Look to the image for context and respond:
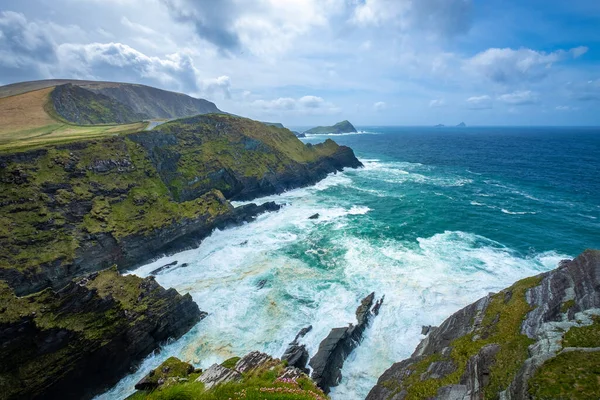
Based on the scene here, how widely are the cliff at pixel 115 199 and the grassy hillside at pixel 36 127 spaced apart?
18.8ft

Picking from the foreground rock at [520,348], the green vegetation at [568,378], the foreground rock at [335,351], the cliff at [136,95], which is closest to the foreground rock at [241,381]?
the foreground rock at [335,351]

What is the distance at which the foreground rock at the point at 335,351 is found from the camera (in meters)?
23.1

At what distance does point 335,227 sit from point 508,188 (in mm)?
52734

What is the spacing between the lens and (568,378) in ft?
37.9

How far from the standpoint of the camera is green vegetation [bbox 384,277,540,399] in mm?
14545

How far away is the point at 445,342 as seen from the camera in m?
21.5

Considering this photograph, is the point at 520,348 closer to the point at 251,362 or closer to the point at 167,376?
the point at 251,362

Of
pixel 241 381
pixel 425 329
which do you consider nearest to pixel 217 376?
pixel 241 381

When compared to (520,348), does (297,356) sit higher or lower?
lower

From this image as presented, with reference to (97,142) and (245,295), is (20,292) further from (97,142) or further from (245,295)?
(97,142)

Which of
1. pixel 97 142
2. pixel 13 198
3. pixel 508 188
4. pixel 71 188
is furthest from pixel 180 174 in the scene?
pixel 508 188

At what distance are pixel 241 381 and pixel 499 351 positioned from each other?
14.8 meters

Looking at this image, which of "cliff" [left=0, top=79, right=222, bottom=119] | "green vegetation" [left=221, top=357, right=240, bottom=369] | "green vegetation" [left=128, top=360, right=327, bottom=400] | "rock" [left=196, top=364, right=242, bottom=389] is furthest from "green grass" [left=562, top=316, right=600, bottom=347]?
"cliff" [left=0, top=79, right=222, bottom=119]

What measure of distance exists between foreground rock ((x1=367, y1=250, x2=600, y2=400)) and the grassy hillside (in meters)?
57.8
